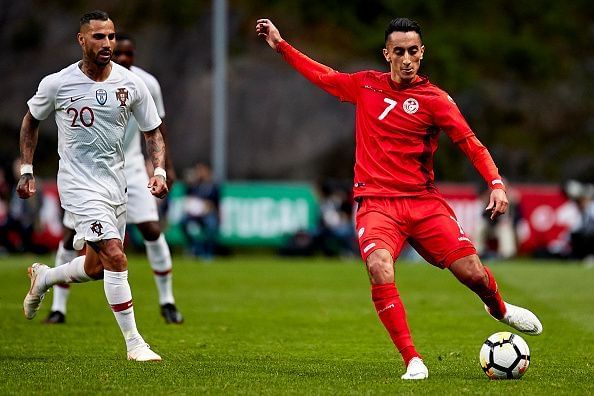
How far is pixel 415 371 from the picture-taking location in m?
8.45

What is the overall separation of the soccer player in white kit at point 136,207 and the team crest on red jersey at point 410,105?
142 inches

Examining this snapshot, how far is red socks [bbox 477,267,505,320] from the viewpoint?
9.11 m

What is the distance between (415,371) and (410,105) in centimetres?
189

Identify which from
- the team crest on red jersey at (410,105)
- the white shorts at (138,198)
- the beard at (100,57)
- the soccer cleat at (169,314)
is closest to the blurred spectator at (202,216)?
the soccer cleat at (169,314)

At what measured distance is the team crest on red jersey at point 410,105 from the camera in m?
9.03

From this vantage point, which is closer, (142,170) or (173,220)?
(142,170)

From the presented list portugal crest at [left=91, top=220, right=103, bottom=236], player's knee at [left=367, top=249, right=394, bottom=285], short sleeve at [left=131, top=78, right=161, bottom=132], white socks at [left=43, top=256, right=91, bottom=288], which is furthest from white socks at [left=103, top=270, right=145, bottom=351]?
player's knee at [left=367, top=249, right=394, bottom=285]

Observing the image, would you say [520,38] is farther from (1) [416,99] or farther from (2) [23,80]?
(1) [416,99]

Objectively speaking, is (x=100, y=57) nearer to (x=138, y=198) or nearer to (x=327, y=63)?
(x=138, y=198)

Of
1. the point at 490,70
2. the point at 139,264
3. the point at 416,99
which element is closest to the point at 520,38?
the point at 490,70

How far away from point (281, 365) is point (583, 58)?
31.9m

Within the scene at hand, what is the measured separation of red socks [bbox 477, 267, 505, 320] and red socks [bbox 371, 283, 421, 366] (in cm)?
82

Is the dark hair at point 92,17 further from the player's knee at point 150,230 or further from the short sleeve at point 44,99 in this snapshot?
the player's knee at point 150,230

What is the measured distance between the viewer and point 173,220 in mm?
28531
